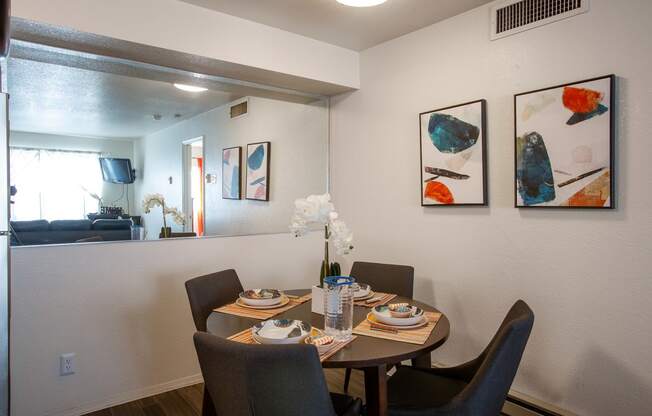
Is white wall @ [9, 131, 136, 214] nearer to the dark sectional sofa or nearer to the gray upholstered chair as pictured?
the dark sectional sofa

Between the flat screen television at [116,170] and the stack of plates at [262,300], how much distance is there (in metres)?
1.17

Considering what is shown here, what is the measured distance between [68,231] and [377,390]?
6.43 feet

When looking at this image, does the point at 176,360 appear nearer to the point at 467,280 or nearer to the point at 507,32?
the point at 467,280

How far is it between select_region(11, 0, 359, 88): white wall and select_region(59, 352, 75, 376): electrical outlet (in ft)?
5.91

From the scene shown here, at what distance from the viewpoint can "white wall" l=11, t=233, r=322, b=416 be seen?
2258 millimetres

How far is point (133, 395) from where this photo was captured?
8.39 feet

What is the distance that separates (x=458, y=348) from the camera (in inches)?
109

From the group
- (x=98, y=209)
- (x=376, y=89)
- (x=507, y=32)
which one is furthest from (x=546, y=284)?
(x=98, y=209)

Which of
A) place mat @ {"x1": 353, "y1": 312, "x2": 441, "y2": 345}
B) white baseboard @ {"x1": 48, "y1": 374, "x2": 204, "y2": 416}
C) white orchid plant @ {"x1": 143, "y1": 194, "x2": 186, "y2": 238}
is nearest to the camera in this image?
place mat @ {"x1": 353, "y1": 312, "x2": 441, "y2": 345}

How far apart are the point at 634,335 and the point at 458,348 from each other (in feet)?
3.39

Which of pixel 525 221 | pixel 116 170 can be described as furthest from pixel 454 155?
pixel 116 170

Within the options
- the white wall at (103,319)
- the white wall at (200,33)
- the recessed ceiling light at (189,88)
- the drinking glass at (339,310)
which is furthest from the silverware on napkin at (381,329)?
the recessed ceiling light at (189,88)

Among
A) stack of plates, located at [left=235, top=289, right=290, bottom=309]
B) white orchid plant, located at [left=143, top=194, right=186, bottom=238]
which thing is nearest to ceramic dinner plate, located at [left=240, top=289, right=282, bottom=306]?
stack of plates, located at [left=235, top=289, right=290, bottom=309]

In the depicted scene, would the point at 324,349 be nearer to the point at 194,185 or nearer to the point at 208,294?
the point at 208,294
